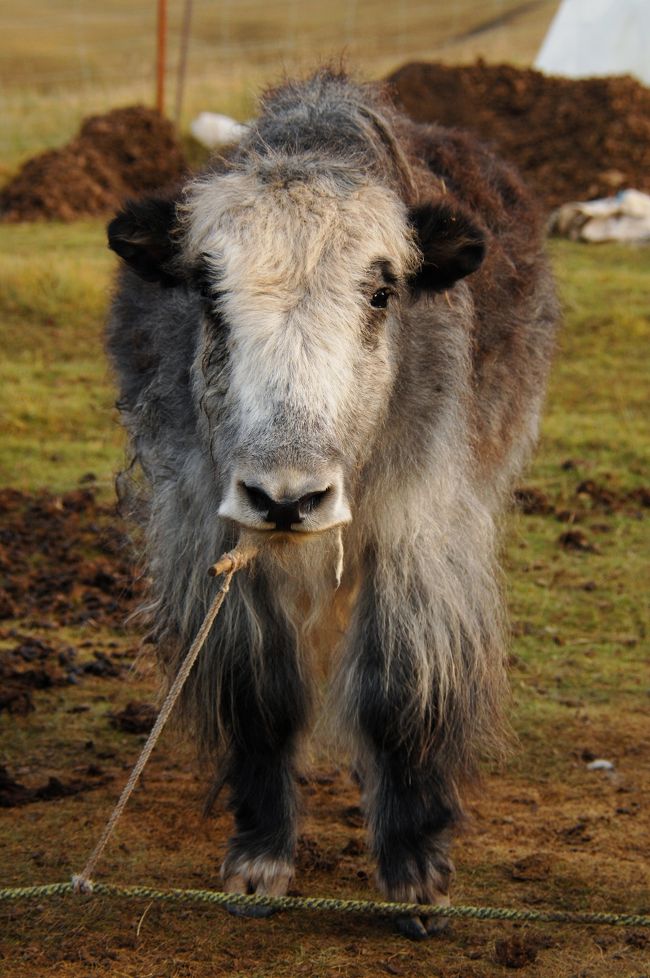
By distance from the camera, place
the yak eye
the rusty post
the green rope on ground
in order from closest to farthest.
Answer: the green rope on ground < the yak eye < the rusty post

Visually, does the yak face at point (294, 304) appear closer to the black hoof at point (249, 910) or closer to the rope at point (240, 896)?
the rope at point (240, 896)

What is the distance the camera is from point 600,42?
18547 mm

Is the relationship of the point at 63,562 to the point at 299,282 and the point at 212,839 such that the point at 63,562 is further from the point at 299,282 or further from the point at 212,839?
the point at 299,282

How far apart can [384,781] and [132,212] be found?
1.78 metres

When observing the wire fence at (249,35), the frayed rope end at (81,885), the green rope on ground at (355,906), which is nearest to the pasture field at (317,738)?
the green rope on ground at (355,906)

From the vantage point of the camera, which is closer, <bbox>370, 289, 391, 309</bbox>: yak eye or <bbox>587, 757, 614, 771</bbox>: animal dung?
<bbox>370, 289, 391, 309</bbox>: yak eye

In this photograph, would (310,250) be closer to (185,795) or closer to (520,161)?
(185,795)

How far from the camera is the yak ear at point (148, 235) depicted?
12.7 feet

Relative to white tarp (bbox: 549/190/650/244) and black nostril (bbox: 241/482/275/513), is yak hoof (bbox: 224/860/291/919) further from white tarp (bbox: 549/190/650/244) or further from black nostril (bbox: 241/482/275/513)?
white tarp (bbox: 549/190/650/244)

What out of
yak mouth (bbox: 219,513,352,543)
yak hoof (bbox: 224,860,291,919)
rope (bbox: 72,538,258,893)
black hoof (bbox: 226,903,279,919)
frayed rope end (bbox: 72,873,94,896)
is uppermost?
yak mouth (bbox: 219,513,352,543)

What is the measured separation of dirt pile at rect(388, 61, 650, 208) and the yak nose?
12.0m

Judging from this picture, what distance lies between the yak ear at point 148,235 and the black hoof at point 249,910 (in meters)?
1.78

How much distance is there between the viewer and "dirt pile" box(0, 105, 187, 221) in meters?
14.9

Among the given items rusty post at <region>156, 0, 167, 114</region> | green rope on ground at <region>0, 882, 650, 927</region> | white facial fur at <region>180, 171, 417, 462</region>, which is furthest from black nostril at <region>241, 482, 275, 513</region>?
rusty post at <region>156, 0, 167, 114</region>
